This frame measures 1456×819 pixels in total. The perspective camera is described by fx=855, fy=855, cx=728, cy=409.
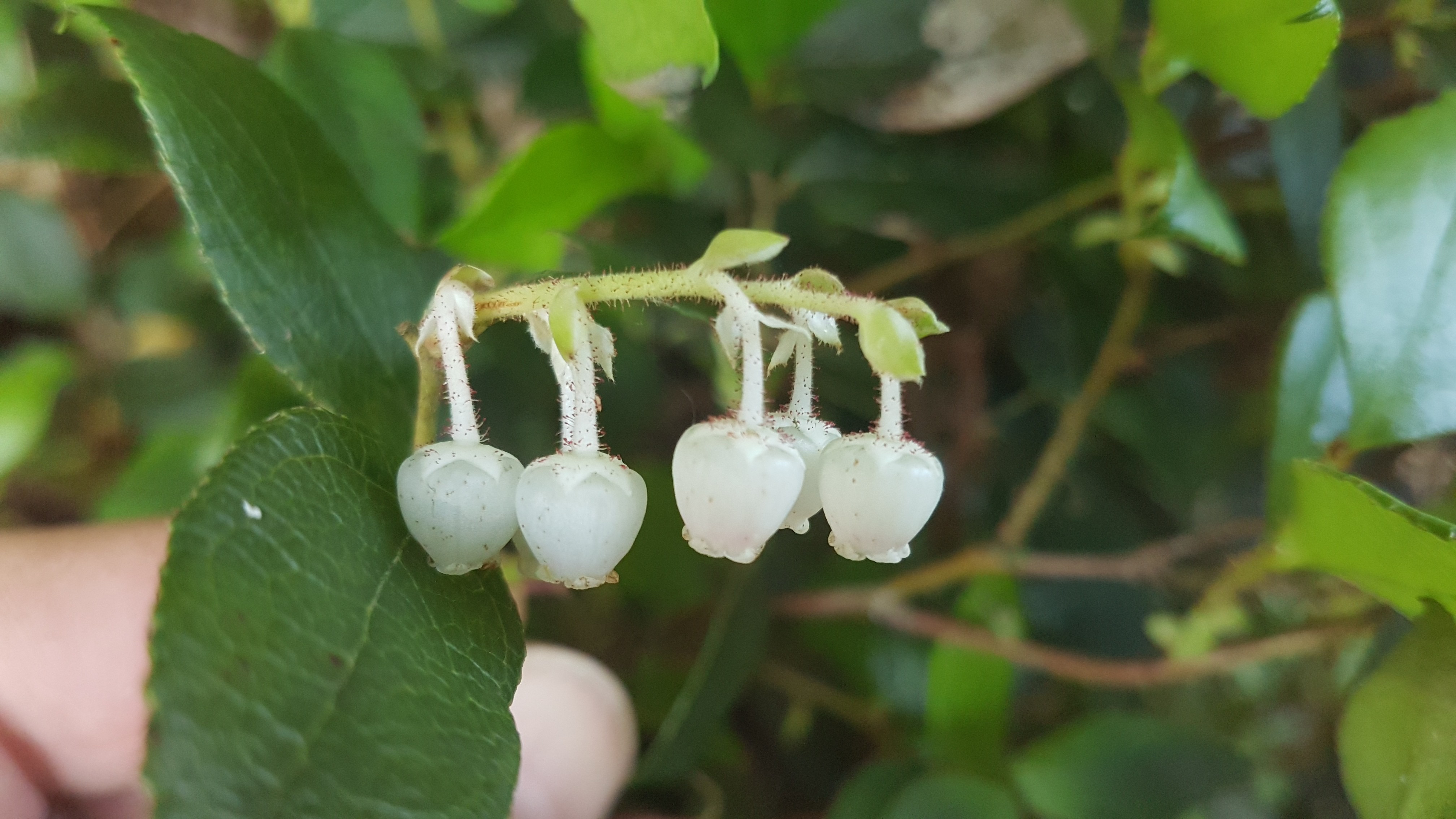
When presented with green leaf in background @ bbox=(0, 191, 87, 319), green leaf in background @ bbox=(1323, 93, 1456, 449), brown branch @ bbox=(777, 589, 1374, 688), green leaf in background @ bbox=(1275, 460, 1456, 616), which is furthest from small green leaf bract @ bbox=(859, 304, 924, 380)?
green leaf in background @ bbox=(0, 191, 87, 319)

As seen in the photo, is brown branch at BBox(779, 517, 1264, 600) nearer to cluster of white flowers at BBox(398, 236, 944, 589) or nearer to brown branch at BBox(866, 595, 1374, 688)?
brown branch at BBox(866, 595, 1374, 688)

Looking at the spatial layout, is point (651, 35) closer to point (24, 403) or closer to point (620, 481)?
point (620, 481)

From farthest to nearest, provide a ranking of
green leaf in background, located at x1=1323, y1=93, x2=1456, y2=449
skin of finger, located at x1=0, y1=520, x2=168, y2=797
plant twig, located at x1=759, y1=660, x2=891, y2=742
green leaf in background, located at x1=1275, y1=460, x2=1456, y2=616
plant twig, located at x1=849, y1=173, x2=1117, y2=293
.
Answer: plant twig, located at x1=759, y1=660, x2=891, y2=742
plant twig, located at x1=849, y1=173, x2=1117, y2=293
skin of finger, located at x1=0, y1=520, x2=168, y2=797
green leaf in background, located at x1=1323, y1=93, x2=1456, y2=449
green leaf in background, located at x1=1275, y1=460, x2=1456, y2=616

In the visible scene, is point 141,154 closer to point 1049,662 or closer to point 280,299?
point 280,299

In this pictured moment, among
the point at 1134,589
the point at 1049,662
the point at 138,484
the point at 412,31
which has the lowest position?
the point at 1134,589

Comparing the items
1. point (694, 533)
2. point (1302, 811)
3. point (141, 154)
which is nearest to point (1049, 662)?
point (694, 533)

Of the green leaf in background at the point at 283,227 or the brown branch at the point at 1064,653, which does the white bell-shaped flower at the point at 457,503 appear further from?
the brown branch at the point at 1064,653

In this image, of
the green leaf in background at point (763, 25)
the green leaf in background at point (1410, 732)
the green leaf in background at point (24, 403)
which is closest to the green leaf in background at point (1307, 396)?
the green leaf in background at point (1410, 732)
